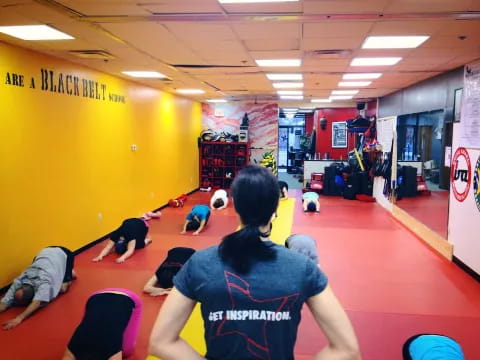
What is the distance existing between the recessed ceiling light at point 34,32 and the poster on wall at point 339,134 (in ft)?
36.4

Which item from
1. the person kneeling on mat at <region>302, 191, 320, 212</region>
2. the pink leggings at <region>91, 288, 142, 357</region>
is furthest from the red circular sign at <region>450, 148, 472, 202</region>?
the pink leggings at <region>91, 288, 142, 357</region>

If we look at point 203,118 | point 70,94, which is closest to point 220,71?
point 70,94

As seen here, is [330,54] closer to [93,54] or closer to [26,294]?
[93,54]

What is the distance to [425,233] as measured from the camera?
7.00m

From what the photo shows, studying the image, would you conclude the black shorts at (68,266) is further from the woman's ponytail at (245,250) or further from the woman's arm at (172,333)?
the woman's ponytail at (245,250)

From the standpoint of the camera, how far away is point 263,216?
117 centimetres

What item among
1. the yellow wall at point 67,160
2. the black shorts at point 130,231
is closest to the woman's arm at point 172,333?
the yellow wall at point 67,160

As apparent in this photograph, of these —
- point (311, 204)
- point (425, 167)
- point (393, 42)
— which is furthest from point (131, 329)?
point (425, 167)

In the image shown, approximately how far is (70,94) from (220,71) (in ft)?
7.38

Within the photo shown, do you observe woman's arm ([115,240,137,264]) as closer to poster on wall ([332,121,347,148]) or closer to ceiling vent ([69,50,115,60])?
ceiling vent ([69,50,115,60])

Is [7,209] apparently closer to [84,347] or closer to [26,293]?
[26,293]

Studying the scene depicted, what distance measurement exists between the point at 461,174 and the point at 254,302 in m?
5.44

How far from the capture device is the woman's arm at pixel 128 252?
5.62 m

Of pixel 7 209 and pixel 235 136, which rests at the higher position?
pixel 235 136
